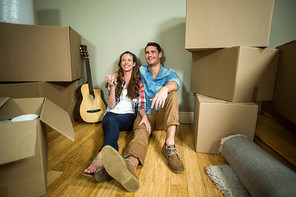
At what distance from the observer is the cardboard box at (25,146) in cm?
Answer: 52

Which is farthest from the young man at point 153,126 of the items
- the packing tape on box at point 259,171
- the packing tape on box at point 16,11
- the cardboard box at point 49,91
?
the packing tape on box at point 16,11

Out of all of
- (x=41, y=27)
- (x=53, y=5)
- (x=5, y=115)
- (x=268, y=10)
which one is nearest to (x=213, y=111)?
(x=268, y=10)

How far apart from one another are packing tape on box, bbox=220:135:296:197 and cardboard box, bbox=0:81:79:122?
1.59 m

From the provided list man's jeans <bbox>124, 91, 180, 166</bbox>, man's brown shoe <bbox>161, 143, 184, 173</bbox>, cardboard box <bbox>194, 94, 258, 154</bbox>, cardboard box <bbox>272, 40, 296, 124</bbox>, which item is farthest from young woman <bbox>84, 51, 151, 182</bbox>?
cardboard box <bbox>272, 40, 296, 124</bbox>

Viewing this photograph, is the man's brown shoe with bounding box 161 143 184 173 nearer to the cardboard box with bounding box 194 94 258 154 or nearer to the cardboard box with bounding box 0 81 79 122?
the cardboard box with bounding box 194 94 258 154

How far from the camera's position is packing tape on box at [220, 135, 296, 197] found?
1.93 feet

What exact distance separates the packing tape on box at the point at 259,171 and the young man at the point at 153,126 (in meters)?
0.32

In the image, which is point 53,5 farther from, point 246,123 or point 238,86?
point 246,123

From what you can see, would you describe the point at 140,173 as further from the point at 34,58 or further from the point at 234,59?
the point at 34,58

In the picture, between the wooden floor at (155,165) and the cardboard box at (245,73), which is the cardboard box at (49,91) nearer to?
the wooden floor at (155,165)

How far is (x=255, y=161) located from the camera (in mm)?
745

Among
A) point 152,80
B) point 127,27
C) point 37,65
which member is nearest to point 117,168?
point 152,80

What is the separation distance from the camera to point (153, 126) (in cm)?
139

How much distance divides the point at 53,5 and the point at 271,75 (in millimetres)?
2251
